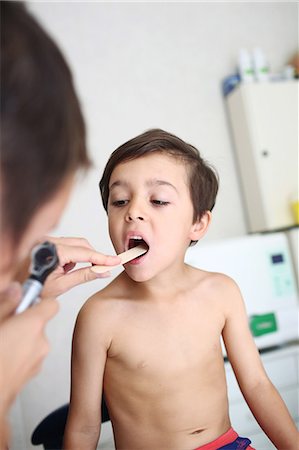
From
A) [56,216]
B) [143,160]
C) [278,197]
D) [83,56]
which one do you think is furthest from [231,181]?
[56,216]

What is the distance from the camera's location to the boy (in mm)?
602

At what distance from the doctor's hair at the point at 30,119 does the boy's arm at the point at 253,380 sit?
479mm

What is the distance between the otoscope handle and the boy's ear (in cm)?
38

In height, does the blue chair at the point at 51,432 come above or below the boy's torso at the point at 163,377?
below

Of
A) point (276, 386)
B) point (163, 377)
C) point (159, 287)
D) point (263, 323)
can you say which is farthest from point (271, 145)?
point (163, 377)

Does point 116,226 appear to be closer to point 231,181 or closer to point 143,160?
point 143,160

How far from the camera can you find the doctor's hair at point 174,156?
653 mm

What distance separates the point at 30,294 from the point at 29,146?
0.46 feet

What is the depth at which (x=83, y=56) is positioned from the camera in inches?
53.6

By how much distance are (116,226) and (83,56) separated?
93cm

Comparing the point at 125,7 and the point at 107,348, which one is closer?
the point at 107,348

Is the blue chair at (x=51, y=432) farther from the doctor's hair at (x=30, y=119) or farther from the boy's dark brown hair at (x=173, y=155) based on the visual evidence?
the doctor's hair at (x=30, y=119)

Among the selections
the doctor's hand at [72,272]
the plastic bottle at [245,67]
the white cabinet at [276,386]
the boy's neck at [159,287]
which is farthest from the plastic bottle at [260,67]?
the doctor's hand at [72,272]

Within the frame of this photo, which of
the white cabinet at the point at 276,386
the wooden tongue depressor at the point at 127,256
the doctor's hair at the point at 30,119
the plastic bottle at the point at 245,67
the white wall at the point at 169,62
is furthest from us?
the plastic bottle at the point at 245,67
